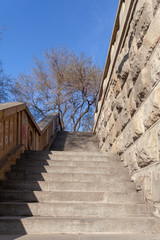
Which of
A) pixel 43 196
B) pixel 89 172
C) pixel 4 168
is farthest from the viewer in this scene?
pixel 89 172

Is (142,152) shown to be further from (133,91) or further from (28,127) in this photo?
(28,127)

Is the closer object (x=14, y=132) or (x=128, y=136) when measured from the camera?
(x=128, y=136)

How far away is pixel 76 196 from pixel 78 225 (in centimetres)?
59

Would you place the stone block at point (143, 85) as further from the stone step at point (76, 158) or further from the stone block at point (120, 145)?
the stone step at point (76, 158)

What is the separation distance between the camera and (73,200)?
283cm

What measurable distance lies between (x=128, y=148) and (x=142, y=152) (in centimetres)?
81

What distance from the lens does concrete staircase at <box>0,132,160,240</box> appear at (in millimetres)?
2254

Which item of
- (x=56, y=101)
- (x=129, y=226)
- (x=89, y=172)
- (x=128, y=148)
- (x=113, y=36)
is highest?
(x=56, y=101)

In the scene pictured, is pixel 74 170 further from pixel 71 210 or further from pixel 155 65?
pixel 155 65

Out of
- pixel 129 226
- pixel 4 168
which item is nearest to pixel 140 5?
pixel 129 226

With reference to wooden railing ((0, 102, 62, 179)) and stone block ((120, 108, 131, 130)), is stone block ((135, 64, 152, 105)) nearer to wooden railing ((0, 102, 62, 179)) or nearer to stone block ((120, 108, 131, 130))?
stone block ((120, 108, 131, 130))

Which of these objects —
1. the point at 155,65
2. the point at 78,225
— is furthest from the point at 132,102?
the point at 78,225

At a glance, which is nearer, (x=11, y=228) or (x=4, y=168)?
(x=11, y=228)

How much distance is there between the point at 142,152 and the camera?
2676 millimetres
